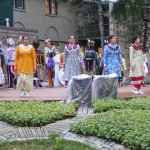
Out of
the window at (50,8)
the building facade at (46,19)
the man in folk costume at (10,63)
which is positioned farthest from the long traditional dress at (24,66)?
the window at (50,8)

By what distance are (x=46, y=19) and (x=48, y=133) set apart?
105 ft

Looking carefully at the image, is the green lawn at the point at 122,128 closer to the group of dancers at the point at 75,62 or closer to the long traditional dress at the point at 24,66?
the group of dancers at the point at 75,62

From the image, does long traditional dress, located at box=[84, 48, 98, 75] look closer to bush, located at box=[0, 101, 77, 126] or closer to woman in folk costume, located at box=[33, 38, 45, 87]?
woman in folk costume, located at box=[33, 38, 45, 87]

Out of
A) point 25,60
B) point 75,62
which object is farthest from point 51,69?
point 25,60

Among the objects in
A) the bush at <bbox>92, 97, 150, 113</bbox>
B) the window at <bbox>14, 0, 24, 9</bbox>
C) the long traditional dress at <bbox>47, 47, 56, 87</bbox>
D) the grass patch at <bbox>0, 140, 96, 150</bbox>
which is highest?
the window at <bbox>14, 0, 24, 9</bbox>

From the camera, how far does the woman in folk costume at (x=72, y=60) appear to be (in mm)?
13977

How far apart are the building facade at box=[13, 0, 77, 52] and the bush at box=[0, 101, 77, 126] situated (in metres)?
26.7

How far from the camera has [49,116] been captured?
8.30m

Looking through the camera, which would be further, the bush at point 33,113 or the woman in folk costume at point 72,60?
the woman in folk costume at point 72,60

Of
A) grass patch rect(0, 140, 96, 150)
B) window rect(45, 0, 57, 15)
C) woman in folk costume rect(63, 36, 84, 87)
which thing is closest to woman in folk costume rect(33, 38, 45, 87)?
woman in folk costume rect(63, 36, 84, 87)

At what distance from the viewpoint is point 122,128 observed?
685 cm

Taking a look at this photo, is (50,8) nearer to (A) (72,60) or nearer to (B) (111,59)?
(A) (72,60)

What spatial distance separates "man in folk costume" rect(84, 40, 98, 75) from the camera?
56.5 ft

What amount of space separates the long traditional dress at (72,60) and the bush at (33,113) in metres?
4.23
